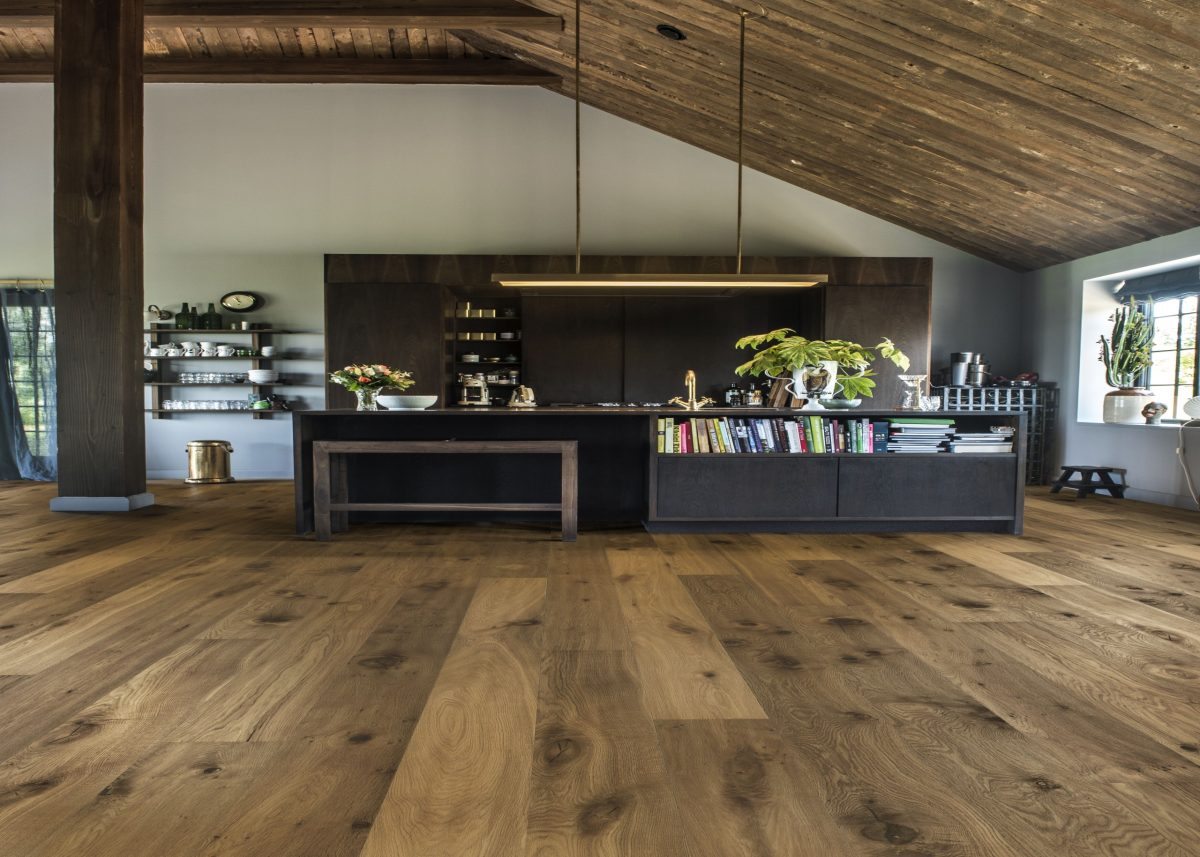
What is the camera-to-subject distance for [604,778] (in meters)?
1.61

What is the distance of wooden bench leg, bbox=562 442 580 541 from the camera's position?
4426mm

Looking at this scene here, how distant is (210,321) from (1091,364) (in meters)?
8.42

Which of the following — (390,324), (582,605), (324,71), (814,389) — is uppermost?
(324,71)

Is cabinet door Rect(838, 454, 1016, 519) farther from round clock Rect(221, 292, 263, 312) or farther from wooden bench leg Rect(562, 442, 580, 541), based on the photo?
round clock Rect(221, 292, 263, 312)

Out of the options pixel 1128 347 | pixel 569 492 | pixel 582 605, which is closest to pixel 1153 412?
pixel 1128 347

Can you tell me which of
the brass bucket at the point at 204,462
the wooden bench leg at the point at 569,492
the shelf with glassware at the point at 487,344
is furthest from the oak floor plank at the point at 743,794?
the brass bucket at the point at 204,462

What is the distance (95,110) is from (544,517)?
4.25 metres

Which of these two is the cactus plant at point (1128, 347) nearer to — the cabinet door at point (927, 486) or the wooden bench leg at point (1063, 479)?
the wooden bench leg at point (1063, 479)

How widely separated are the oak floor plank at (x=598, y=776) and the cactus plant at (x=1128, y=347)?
20.7 feet

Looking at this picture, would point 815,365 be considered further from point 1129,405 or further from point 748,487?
point 1129,405

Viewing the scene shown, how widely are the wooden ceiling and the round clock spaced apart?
6.99 ft

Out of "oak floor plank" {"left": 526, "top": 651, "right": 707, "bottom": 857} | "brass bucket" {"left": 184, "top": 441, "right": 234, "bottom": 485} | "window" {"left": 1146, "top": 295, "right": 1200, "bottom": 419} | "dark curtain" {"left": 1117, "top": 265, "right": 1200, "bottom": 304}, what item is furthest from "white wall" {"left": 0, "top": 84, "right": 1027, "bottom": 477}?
"oak floor plank" {"left": 526, "top": 651, "right": 707, "bottom": 857}

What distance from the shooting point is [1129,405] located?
6648mm

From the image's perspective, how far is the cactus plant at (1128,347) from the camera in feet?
21.6
